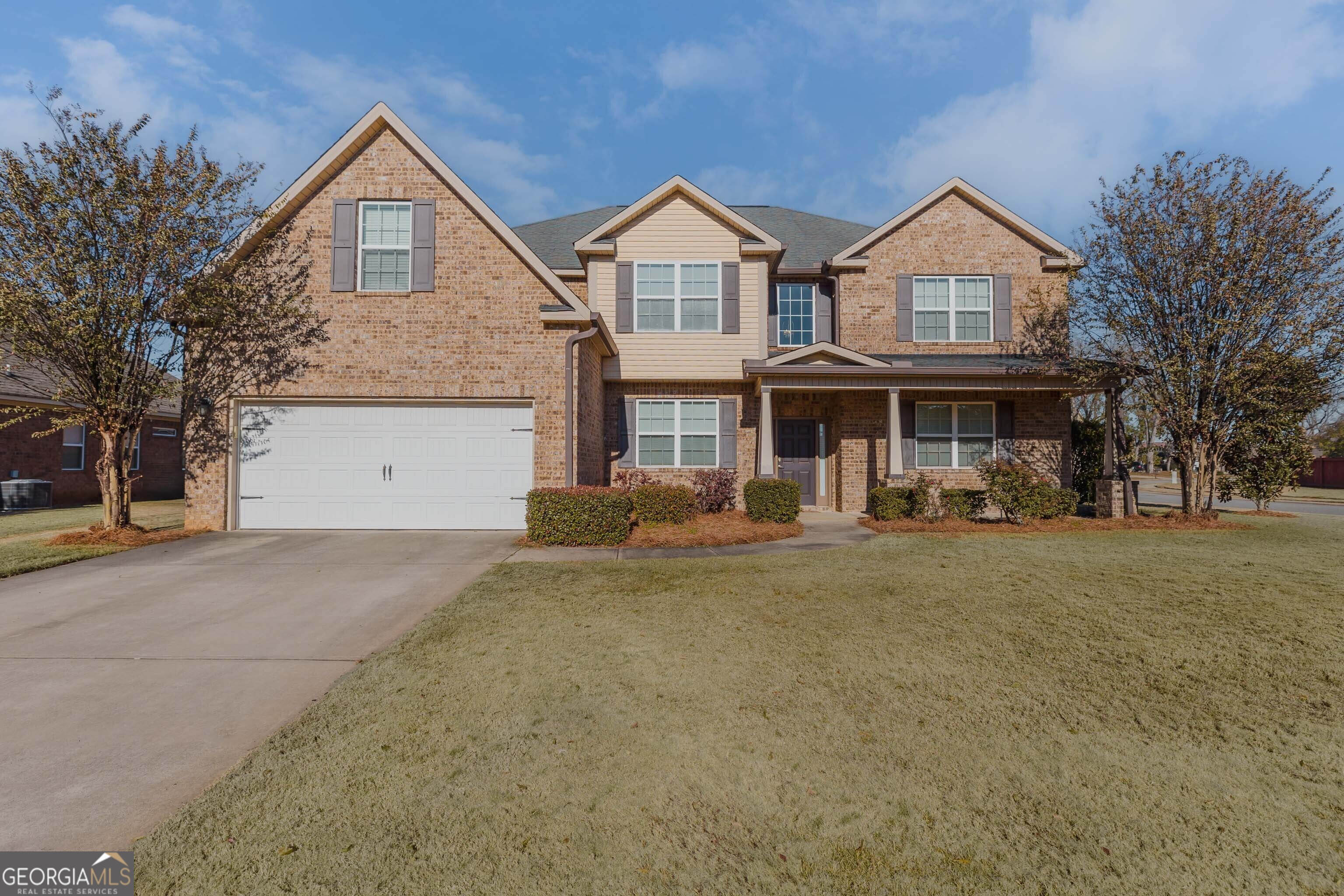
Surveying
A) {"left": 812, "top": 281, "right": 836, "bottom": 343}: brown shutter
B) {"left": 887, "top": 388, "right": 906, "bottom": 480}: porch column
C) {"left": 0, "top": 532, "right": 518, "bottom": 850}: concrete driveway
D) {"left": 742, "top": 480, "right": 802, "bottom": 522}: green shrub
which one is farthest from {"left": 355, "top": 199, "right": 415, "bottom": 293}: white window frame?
{"left": 887, "top": 388, "right": 906, "bottom": 480}: porch column

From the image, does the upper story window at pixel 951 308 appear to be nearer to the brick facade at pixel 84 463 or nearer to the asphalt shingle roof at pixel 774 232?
the asphalt shingle roof at pixel 774 232

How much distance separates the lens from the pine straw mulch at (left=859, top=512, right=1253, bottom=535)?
10.3 m

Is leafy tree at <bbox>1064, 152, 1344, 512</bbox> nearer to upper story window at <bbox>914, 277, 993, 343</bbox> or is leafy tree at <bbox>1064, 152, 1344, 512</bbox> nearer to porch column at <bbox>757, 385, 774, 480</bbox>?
upper story window at <bbox>914, 277, 993, 343</bbox>

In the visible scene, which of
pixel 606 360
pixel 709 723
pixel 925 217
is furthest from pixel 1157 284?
pixel 709 723

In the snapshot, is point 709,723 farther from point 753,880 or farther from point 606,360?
point 606,360

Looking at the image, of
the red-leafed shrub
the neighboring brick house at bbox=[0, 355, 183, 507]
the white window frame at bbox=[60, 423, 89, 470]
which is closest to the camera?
the red-leafed shrub

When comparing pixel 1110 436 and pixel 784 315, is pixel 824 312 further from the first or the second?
pixel 1110 436

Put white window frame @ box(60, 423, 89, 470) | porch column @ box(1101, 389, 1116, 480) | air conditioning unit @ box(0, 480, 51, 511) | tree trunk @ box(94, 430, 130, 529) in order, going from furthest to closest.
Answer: white window frame @ box(60, 423, 89, 470), air conditioning unit @ box(0, 480, 51, 511), porch column @ box(1101, 389, 1116, 480), tree trunk @ box(94, 430, 130, 529)

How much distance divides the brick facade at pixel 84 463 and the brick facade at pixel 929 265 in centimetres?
1743

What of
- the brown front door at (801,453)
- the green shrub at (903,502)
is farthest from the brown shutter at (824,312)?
the green shrub at (903,502)

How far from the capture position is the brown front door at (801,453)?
1430 centimetres

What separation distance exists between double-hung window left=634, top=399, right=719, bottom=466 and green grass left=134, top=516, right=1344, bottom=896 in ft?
26.8

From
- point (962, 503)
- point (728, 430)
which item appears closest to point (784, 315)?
point (728, 430)

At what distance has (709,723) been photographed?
10.5 ft
